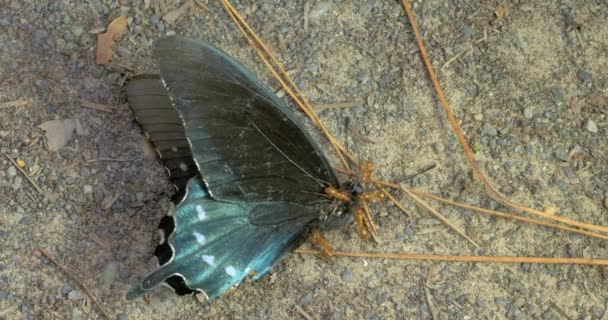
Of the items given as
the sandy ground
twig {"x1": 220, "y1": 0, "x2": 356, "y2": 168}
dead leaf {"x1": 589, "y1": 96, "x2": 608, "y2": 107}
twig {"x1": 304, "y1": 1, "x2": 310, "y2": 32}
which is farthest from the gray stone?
dead leaf {"x1": 589, "y1": 96, "x2": 608, "y2": 107}

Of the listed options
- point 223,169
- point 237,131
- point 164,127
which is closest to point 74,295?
point 164,127

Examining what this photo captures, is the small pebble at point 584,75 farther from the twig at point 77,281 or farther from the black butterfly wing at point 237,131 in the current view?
the twig at point 77,281

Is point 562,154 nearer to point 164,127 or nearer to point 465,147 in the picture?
point 465,147

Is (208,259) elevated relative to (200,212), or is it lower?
lower

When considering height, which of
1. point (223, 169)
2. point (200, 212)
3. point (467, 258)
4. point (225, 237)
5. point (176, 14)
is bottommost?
point (467, 258)

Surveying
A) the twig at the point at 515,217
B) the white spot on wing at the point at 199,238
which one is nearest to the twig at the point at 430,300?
the twig at the point at 515,217

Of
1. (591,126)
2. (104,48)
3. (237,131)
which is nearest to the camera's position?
(237,131)

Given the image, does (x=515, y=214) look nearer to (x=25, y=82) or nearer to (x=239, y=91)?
(x=239, y=91)
